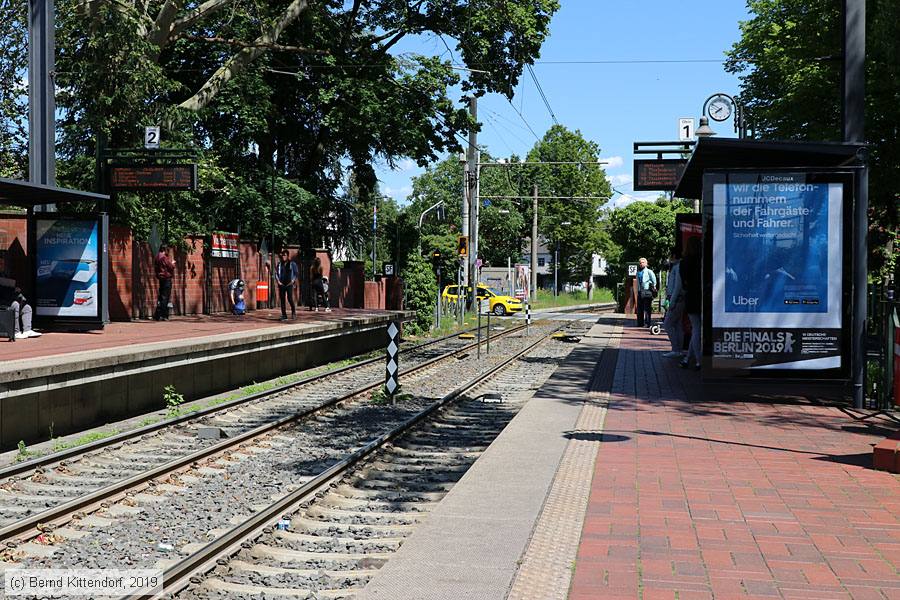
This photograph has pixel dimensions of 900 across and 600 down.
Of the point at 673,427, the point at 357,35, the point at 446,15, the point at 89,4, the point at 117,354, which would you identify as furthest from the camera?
the point at 357,35

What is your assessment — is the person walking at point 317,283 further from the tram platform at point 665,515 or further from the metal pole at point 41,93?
the tram platform at point 665,515

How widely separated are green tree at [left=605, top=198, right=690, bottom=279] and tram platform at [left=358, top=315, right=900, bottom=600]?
3378cm

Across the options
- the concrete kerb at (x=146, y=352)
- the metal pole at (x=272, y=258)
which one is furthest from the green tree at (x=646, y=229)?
the concrete kerb at (x=146, y=352)

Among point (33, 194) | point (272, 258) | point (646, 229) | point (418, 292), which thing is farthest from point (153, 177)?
point (646, 229)

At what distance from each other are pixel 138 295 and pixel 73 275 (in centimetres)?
556

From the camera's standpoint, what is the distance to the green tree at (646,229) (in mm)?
44125

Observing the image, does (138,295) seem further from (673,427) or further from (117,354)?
(673,427)

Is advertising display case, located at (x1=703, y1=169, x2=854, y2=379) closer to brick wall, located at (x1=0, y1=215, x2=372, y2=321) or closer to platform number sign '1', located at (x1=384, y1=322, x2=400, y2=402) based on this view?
platform number sign '1', located at (x1=384, y1=322, x2=400, y2=402)

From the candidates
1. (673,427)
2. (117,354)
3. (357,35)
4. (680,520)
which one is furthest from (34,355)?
Result: (357,35)

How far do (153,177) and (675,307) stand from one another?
11.3m

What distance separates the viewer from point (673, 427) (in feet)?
32.9

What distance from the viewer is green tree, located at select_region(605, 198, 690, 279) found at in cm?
4412

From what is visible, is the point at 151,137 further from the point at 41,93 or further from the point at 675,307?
the point at 675,307

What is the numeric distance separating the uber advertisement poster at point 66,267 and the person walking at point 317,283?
8.32 m
